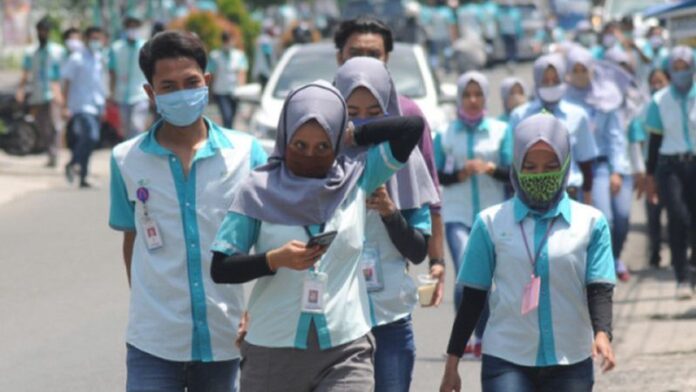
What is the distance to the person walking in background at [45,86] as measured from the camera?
2244 centimetres

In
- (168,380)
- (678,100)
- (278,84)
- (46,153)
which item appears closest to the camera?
(168,380)

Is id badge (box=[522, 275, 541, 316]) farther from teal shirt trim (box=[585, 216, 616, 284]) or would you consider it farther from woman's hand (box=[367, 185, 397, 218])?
woman's hand (box=[367, 185, 397, 218])

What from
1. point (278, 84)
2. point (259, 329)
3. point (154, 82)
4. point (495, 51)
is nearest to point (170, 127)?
point (154, 82)

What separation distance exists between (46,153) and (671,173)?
13.2m

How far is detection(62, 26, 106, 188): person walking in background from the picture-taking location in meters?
20.5

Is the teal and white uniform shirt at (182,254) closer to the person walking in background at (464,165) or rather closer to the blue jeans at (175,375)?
the blue jeans at (175,375)

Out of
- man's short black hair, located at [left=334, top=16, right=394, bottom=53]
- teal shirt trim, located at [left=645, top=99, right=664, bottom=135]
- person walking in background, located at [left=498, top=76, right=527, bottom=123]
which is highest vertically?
man's short black hair, located at [left=334, top=16, right=394, bottom=53]

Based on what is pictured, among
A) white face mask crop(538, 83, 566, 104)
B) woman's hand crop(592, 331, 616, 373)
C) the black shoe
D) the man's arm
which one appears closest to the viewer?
woman's hand crop(592, 331, 616, 373)

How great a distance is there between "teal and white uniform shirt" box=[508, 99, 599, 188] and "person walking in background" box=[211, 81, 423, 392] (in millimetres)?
5931

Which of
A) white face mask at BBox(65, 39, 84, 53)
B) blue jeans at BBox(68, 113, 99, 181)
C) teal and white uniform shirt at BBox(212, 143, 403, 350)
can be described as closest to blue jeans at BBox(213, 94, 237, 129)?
white face mask at BBox(65, 39, 84, 53)

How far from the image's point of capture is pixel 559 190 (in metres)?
6.28

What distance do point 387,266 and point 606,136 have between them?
7.81 metres

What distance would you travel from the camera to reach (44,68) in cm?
2262

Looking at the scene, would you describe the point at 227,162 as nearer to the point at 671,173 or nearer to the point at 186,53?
the point at 186,53
